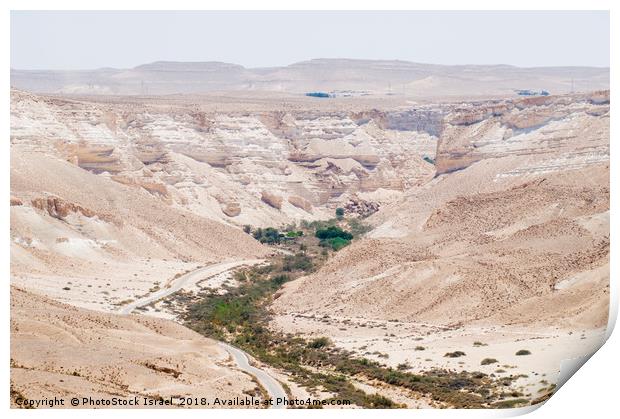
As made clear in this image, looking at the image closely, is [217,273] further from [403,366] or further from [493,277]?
[403,366]

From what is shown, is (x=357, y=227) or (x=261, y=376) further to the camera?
(x=357, y=227)

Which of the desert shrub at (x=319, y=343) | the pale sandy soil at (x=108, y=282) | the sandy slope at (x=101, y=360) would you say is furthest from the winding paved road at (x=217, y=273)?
the desert shrub at (x=319, y=343)

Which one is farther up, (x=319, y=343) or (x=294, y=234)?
(x=319, y=343)

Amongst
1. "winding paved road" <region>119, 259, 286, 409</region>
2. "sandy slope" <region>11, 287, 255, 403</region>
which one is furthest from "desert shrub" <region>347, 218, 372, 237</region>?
"sandy slope" <region>11, 287, 255, 403</region>

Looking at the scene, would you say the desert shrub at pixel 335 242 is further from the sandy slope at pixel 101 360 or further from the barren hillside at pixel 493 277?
the sandy slope at pixel 101 360

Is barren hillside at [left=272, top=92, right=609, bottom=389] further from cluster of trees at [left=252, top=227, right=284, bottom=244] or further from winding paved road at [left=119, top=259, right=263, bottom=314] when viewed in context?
cluster of trees at [left=252, top=227, right=284, bottom=244]

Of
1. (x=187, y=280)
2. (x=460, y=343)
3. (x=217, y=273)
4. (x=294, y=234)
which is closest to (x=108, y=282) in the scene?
(x=187, y=280)
